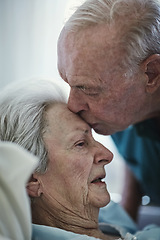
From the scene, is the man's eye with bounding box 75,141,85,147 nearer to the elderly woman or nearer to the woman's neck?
the elderly woman

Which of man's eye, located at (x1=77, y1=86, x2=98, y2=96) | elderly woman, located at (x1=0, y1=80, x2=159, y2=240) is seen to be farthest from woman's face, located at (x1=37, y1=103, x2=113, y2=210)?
man's eye, located at (x1=77, y1=86, x2=98, y2=96)

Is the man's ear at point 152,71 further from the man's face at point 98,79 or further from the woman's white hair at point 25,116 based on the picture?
the woman's white hair at point 25,116

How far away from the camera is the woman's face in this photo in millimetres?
1293

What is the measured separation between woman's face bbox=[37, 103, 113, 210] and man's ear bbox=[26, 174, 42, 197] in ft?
0.05

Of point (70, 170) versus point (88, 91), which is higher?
point (88, 91)

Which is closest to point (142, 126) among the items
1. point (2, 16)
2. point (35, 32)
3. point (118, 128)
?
point (118, 128)

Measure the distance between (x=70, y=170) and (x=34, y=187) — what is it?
0.13 m

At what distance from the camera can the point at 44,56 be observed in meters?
2.40

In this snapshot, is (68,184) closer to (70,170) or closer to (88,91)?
(70,170)

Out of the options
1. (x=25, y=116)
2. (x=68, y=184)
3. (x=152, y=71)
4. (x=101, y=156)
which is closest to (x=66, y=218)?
(x=68, y=184)

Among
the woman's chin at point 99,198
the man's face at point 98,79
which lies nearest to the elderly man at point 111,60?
the man's face at point 98,79

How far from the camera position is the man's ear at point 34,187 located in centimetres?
129

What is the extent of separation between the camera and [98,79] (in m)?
1.32

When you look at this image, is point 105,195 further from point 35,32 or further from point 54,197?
point 35,32
